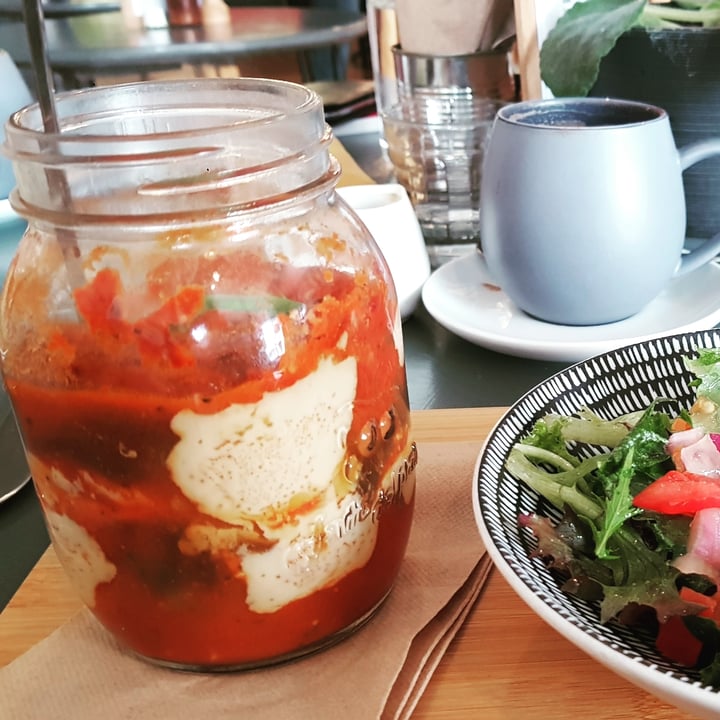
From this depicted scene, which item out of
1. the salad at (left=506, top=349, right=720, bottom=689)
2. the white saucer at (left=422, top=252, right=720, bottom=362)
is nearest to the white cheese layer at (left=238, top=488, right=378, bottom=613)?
the salad at (left=506, top=349, right=720, bottom=689)

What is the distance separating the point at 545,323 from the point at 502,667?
0.44 m

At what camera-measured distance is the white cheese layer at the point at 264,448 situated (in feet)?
1.45

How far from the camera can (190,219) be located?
433 mm

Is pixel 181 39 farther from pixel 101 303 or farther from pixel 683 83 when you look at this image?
pixel 101 303

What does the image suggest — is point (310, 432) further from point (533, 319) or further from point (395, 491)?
point (533, 319)

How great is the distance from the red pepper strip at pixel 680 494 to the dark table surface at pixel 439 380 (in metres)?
0.28

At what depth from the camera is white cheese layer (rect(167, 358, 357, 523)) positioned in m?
0.44

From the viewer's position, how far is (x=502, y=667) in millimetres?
503

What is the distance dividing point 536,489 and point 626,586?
89 millimetres

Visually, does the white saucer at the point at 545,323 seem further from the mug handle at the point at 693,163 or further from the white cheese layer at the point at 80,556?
the white cheese layer at the point at 80,556

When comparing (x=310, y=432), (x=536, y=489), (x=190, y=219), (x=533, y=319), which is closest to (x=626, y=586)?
(x=536, y=489)

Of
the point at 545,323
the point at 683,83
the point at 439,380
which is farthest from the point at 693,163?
the point at 439,380

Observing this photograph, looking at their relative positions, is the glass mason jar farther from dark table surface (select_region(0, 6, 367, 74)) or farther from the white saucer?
dark table surface (select_region(0, 6, 367, 74))

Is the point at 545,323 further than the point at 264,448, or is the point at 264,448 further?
the point at 545,323
